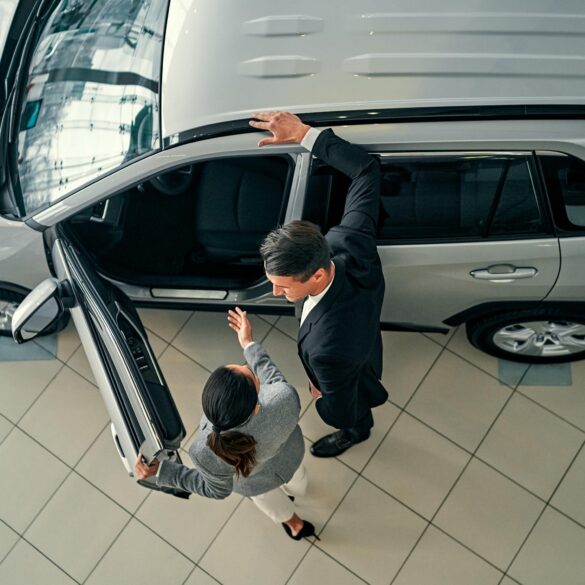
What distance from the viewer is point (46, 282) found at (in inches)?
122

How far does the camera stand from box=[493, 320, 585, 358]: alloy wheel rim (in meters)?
3.41

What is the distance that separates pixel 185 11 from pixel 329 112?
69cm

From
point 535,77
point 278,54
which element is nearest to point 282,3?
point 278,54

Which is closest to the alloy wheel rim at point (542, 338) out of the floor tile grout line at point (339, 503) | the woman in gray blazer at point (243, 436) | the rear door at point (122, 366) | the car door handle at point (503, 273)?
the car door handle at point (503, 273)

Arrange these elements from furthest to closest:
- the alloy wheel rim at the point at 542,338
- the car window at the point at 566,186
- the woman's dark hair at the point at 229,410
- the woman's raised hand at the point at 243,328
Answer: the alloy wheel rim at the point at 542,338 → the woman's raised hand at the point at 243,328 → the car window at the point at 566,186 → the woman's dark hair at the point at 229,410

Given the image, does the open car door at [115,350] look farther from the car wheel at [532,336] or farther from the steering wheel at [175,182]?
the car wheel at [532,336]

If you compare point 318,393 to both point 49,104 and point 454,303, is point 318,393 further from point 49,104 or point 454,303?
point 49,104

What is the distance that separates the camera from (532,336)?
3.51 meters

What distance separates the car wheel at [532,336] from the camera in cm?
325

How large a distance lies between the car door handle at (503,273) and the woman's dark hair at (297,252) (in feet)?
2.48

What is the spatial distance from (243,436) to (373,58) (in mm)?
1324

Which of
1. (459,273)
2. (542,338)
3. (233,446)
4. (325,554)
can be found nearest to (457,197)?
(459,273)

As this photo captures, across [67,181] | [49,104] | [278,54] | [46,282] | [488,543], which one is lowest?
[488,543]

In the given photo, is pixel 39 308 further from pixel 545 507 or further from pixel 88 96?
pixel 545 507
